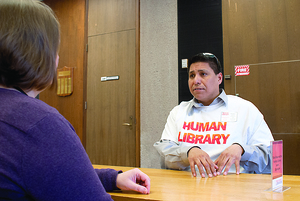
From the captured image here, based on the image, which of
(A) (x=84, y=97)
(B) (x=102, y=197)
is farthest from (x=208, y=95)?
(A) (x=84, y=97)

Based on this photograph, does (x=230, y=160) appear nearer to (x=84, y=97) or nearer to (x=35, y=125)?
(x=35, y=125)

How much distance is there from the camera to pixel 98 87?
4.32 meters

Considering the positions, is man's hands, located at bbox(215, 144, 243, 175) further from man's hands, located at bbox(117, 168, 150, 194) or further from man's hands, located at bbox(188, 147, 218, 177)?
man's hands, located at bbox(117, 168, 150, 194)

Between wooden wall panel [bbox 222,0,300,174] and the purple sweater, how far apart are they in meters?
3.10

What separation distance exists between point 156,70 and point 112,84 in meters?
0.84

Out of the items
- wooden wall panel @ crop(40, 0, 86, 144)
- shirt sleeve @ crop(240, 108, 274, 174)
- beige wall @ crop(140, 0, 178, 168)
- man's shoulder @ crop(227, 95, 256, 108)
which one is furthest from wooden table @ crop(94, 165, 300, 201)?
wooden wall panel @ crop(40, 0, 86, 144)

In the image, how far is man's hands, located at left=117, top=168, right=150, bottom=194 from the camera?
3.01ft

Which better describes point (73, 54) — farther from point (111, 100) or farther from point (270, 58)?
point (270, 58)

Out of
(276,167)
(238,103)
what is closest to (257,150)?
(238,103)

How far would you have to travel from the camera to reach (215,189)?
3.12 ft

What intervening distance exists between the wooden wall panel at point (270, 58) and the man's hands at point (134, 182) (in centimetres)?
267

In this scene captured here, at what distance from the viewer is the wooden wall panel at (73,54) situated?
4465mm

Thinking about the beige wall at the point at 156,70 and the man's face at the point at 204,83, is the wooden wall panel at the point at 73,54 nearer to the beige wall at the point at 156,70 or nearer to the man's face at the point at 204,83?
the beige wall at the point at 156,70

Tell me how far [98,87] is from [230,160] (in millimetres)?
3333
